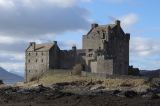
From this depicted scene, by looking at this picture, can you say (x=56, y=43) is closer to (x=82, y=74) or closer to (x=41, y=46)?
(x=41, y=46)

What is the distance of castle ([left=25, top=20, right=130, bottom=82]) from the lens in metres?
103

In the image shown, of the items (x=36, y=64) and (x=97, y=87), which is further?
(x=36, y=64)

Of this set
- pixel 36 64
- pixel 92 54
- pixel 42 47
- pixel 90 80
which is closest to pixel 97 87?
pixel 90 80

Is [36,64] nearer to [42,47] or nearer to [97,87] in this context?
[42,47]

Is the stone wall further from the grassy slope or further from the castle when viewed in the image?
the grassy slope

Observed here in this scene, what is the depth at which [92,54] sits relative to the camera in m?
107

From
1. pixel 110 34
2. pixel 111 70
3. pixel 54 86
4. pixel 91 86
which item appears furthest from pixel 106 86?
pixel 110 34

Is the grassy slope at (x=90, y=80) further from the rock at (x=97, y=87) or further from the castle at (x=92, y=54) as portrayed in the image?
the castle at (x=92, y=54)

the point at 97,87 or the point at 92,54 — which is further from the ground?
the point at 92,54

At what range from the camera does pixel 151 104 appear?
53.6 m

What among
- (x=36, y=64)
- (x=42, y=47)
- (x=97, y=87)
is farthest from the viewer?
(x=42, y=47)

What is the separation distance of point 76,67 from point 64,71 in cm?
272

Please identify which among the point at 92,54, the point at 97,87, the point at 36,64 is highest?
the point at 92,54

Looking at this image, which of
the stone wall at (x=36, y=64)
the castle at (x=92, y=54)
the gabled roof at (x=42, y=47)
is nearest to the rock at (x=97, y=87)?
the castle at (x=92, y=54)
